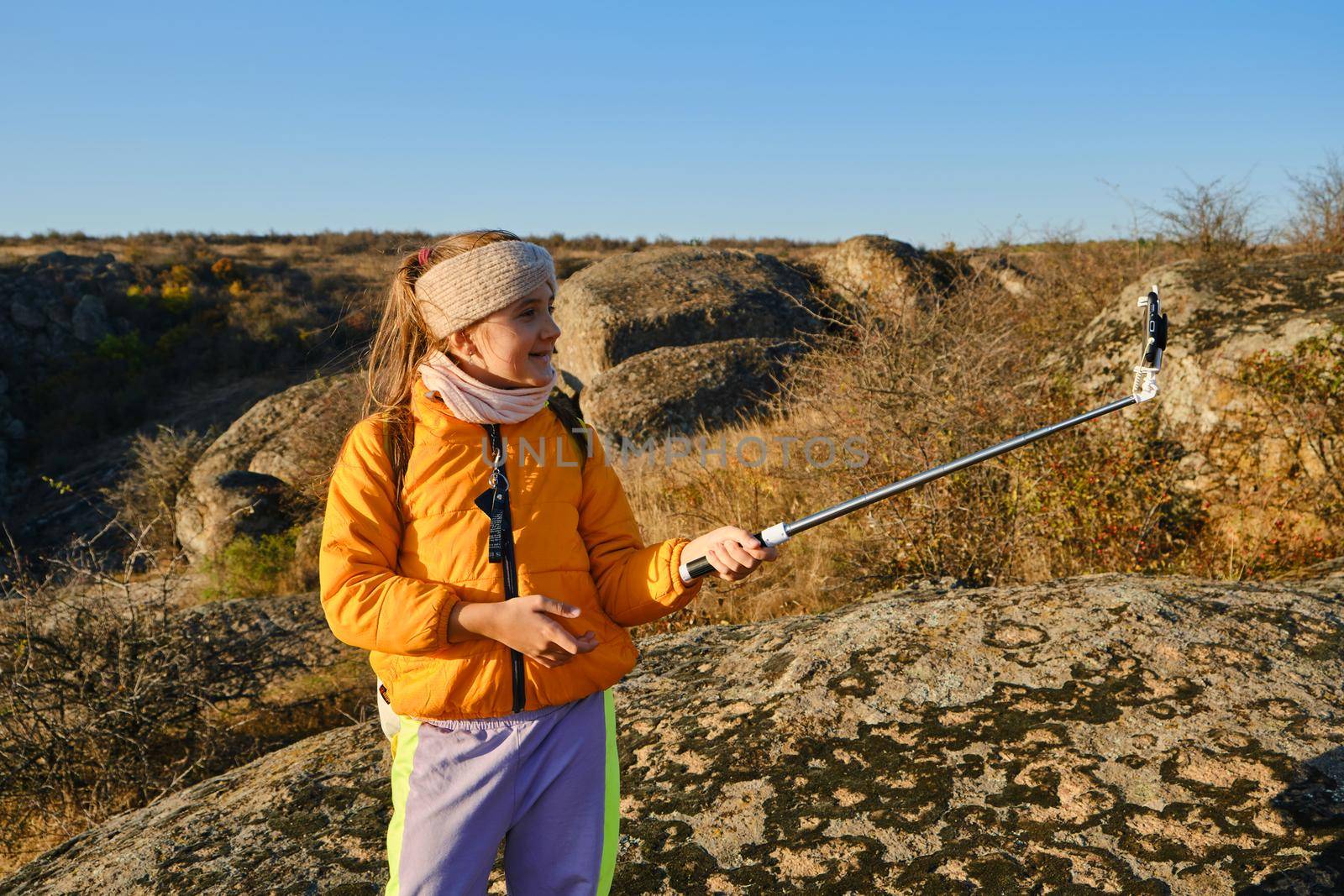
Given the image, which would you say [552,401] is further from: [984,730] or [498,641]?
[984,730]

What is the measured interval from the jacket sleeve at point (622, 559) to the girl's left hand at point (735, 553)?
0.08 metres

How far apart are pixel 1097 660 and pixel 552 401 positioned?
1.66m

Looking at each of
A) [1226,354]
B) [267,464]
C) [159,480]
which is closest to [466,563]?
[1226,354]

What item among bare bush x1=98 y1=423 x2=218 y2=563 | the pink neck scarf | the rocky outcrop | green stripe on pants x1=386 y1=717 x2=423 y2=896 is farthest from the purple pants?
the rocky outcrop

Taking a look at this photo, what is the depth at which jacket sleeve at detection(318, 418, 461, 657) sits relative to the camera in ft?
5.37

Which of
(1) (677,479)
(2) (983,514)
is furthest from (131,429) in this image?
(2) (983,514)

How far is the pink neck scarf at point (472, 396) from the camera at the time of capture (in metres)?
1.86

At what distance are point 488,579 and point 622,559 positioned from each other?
1.09 ft

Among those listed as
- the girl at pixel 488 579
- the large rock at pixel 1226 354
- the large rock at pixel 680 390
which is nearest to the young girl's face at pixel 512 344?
the girl at pixel 488 579

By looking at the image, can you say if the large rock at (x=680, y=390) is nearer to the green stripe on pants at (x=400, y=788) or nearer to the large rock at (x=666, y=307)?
the large rock at (x=666, y=307)

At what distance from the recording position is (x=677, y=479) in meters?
8.02

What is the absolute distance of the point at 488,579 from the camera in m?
1.75

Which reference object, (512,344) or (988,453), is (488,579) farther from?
(988,453)

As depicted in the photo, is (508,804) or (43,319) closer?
(508,804)
